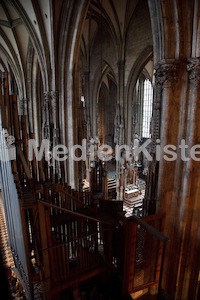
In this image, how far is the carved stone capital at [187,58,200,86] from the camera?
458 cm

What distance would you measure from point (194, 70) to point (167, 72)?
0.62 m

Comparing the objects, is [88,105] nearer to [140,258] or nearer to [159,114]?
[159,114]

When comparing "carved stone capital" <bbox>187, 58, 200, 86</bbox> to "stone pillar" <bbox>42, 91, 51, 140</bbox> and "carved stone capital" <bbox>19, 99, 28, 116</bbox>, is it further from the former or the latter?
"carved stone capital" <bbox>19, 99, 28, 116</bbox>

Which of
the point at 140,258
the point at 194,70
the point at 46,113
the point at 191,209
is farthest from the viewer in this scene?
the point at 46,113

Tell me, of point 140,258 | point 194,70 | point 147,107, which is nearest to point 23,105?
point 147,107

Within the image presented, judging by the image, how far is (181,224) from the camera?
536cm

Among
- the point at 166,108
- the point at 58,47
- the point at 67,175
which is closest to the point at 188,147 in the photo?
the point at 166,108

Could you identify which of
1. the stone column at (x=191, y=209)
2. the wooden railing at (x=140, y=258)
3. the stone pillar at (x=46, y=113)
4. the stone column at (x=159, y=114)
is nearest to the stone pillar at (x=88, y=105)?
the stone pillar at (x=46, y=113)

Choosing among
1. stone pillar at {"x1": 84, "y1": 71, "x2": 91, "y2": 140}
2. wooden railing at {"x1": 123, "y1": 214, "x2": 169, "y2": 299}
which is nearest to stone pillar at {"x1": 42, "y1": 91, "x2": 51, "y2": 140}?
wooden railing at {"x1": 123, "y1": 214, "x2": 169, "y2": 299}

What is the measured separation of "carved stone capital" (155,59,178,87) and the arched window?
47.8 feet

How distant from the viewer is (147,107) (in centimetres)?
1931

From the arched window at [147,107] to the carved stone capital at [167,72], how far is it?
47.8ft

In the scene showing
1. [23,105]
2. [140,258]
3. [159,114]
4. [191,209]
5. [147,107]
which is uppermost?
[147,107]

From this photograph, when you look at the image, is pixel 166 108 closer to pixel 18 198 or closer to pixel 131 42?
pixel 18 198
